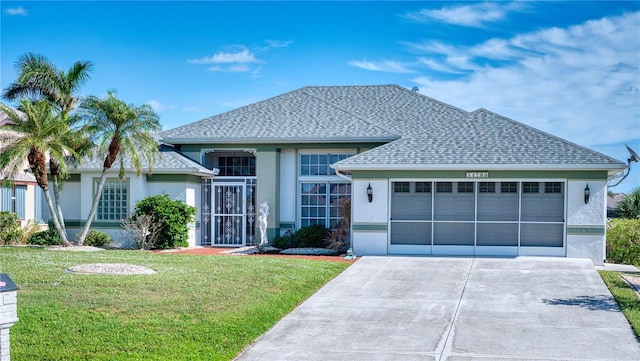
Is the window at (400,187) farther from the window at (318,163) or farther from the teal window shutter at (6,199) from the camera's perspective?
the teal window shutter at (6,199)

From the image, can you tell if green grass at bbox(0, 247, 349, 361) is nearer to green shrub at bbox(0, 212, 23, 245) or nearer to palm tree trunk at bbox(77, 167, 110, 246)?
palm tree trunk at bbox(77, 167, 110, 246)

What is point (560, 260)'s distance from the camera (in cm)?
1927

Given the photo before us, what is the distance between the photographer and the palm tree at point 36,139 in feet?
64.0

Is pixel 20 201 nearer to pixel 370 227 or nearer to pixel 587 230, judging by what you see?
pixel 370 227

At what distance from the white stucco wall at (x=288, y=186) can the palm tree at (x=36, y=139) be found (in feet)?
23.9

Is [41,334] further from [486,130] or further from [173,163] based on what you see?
[486,130]

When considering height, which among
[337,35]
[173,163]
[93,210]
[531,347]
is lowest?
[531,347]

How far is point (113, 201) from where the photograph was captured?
23.7m

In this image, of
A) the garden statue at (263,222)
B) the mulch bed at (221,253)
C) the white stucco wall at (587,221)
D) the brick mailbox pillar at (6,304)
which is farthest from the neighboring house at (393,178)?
the brick mailbox pillar at (6,304)

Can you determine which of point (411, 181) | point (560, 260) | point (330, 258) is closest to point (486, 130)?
point (411, 181)

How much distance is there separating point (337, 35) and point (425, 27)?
2.86 meters

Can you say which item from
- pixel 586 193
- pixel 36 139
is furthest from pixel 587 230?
pixel 36 139

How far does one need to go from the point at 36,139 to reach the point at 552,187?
51.1 ft

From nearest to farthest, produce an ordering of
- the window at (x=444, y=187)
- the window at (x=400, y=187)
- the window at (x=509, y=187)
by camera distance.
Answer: the window at (x=509, y=187) → the window at (x=444, y=187) → the window at (x=400, y=187)
